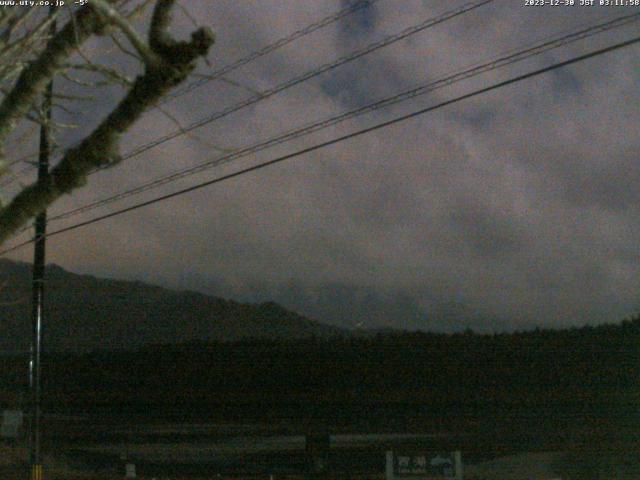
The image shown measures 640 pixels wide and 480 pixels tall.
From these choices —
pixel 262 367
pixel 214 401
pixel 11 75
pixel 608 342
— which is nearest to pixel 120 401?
pixel 214 401

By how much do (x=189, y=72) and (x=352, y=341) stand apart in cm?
2811

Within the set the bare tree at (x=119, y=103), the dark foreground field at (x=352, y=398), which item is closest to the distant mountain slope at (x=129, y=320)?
the dark foreground field at (x=352, y=398)

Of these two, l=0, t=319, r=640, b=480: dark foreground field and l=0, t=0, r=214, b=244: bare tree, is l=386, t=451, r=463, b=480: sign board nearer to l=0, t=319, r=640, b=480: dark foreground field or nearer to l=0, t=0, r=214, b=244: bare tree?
l=0, t=319, r=640, b=480: dark foreground field

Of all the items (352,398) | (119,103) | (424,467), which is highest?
(119,103)

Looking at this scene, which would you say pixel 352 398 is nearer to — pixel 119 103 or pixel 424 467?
pixel 424 467

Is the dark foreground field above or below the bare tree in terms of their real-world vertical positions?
below

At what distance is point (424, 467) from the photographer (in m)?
17.5

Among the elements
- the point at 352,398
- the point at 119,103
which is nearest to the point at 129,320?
the point at 352,398

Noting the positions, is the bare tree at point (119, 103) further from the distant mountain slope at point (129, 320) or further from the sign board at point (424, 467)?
the distant mountain slope at point (129, 320)

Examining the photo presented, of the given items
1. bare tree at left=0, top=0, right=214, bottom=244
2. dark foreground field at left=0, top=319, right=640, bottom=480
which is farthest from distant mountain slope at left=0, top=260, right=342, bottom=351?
bare tree at left=0, top=0, right=214, bottom=244

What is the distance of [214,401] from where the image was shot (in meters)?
34.7

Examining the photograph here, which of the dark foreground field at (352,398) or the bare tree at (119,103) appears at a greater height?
the bare tree at (119,103)

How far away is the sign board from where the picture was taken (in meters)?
17.2

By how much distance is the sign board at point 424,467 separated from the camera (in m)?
17.2
